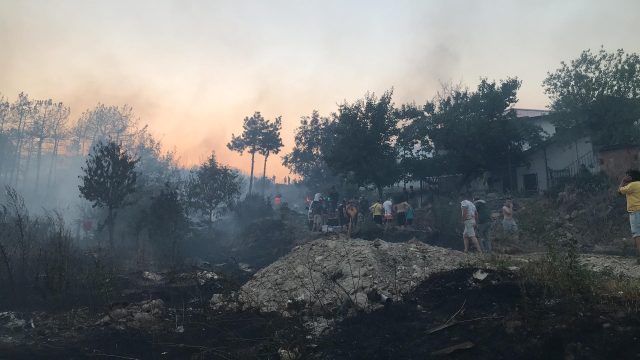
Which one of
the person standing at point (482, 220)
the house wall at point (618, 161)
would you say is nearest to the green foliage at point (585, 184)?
the house wall at point (618, 161)

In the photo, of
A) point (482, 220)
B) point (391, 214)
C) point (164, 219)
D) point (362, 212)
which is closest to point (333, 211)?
point (362, 212)

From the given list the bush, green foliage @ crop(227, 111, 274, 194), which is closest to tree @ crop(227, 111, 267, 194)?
green foliage @ crop(227, 111, 274, 194)

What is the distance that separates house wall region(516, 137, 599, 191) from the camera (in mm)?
23797

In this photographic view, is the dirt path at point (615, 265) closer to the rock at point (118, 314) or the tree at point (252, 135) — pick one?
the rock at point (118, 314)

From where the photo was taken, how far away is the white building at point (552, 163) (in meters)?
23.3

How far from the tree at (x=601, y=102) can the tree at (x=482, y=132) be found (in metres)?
2.26

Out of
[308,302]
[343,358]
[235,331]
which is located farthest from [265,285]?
[343,358]

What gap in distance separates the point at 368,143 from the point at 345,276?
15.7 m

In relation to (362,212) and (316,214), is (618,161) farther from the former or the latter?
(316,214)

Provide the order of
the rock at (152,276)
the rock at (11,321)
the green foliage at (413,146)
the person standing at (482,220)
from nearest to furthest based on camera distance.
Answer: the rock at (11,321), the rock at (152,276), the person standing at (482,220), the green foliage at (413,146)

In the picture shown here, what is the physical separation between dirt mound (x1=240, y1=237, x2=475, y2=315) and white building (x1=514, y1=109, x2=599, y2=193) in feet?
56.6

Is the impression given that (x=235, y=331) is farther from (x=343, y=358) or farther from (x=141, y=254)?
(x=141, y=254)

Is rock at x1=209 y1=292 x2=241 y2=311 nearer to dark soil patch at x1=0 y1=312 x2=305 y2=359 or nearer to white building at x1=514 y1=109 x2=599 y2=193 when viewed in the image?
dark soil patch at x1=0 y1=312 x2=305 y2=359

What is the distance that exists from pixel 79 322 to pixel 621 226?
16.8 metres
